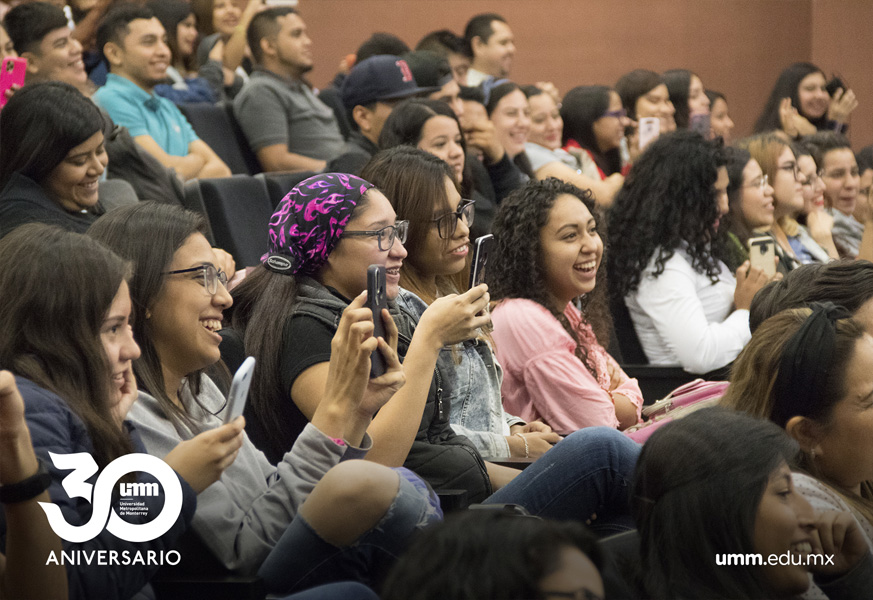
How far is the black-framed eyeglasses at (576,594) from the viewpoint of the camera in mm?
947

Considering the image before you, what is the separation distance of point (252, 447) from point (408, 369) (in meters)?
0.32

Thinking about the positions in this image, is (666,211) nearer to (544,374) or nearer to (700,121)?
(544,374)

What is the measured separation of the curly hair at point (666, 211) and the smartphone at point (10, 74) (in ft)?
6.17

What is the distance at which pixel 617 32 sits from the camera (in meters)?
7.12

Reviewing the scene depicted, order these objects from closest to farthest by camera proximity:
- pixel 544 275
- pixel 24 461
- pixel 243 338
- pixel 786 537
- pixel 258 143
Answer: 1. pixel 24 461
2. pixel 786 537
3. pixel 243 338
4. pixel 544 275
5. pixel 258 143

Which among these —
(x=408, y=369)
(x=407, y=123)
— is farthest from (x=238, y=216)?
(x=408, y=369)

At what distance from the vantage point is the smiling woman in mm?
2518

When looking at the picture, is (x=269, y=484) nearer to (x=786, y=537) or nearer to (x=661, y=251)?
(x=786, y=537)

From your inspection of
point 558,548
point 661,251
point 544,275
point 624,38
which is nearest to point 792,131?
point 624,38

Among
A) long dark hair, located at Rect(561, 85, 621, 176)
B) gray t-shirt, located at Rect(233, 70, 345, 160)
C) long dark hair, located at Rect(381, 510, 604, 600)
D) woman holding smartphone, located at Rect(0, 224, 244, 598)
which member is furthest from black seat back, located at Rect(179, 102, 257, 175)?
long dark hair, located at Rect(381, 510, 604, 600)

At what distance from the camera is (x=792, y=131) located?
625cm

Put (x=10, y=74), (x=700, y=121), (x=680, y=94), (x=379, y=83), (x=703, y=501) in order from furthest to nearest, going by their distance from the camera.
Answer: (x=680, y=94) → (x=700, y=121) → (x=379, y=83) → (x=10, y=74) → (x=703, y=501)

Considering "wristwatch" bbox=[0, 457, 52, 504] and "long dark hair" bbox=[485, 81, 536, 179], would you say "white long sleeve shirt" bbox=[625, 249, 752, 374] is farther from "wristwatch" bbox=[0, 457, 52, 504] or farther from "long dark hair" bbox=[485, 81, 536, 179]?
"wristwatch" bbox=[0, 457, 52, 504]

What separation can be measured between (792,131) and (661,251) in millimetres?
3405
